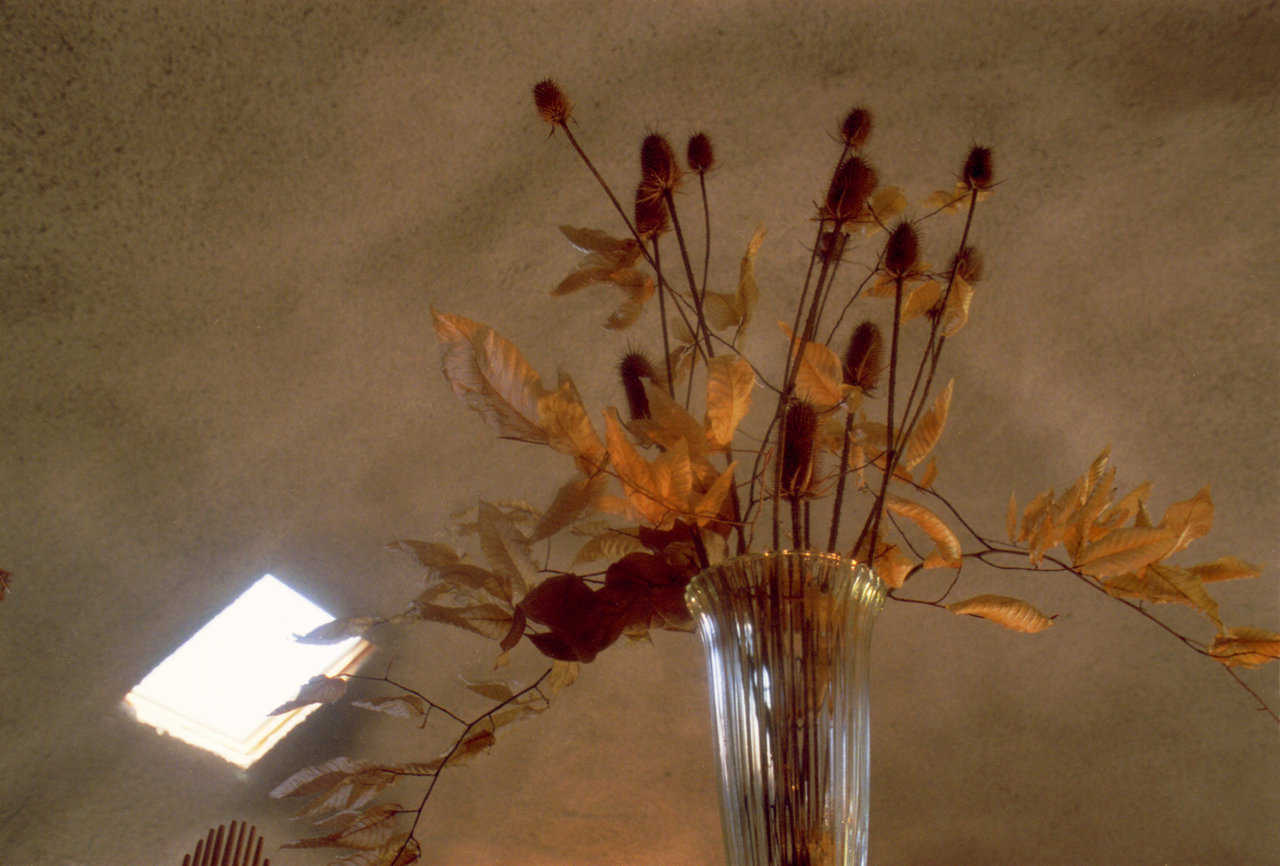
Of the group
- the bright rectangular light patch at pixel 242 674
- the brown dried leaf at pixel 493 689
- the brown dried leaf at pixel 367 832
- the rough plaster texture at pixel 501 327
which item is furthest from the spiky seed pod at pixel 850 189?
the bright rectangular light patch at pixel 242 674

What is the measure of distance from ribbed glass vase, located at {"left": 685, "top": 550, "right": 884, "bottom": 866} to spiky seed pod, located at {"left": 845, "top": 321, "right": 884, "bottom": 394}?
0.13m

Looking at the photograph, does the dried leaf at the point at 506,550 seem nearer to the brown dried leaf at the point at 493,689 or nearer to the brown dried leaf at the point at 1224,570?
the brown dried leaf at the point at 493,689

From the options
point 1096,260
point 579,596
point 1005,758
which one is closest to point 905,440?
point 579,596

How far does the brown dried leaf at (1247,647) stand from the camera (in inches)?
29.0

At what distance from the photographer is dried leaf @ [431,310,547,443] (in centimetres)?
62

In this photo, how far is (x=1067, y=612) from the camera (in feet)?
6.13

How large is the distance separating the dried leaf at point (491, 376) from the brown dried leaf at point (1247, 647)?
0.50m

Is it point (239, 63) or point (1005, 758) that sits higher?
point (239, 63)

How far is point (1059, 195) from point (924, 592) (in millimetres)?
703

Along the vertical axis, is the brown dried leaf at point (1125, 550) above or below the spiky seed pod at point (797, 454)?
below

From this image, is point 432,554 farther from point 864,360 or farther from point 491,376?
point 864,360

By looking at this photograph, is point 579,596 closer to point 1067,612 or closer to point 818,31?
point 818,31

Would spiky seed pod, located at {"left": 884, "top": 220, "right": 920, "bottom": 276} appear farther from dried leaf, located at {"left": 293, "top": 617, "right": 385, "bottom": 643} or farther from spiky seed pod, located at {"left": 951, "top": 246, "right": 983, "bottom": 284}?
dried leaf, located at {"left": 293, "top": 617, "right": 385, "bottom": 643}

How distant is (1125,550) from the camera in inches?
27.0
